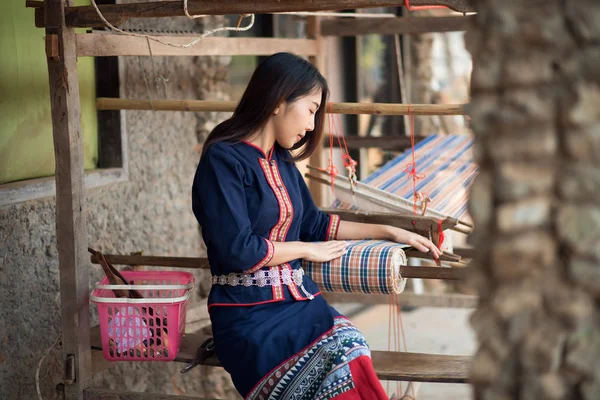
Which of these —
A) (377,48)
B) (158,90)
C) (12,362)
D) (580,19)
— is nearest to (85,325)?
(12,362)

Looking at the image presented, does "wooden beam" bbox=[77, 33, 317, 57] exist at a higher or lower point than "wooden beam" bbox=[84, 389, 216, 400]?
higher

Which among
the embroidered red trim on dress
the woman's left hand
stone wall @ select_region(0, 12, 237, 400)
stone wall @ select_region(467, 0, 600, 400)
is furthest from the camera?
stone wall @ select_region(0, 12, 237, 400)

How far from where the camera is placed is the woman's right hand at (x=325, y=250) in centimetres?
275

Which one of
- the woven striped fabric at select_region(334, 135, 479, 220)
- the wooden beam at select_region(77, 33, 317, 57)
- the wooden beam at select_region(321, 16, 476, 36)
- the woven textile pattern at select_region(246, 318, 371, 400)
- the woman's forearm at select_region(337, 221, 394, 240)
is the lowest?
the woven textile pattern at select_region(246, 318, 371, 400)

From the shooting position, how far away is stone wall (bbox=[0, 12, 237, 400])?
10.1ft

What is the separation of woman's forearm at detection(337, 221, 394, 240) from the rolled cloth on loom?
0.08 meters

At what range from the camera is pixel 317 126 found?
2920 mm

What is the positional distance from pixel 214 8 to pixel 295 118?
45cm

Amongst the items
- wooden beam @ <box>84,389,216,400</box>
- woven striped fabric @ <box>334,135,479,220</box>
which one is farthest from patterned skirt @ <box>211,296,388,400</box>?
woven striped fabric @ <box>334,135,479,220</box>

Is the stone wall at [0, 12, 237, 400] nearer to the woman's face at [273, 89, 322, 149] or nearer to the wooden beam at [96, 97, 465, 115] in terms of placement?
the wooden beam at [96, 97, 465, 115]

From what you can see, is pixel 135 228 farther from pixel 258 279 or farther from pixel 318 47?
pixel 318 47

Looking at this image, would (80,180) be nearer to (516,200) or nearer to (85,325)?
(85,325)

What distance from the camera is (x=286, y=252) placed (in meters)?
2.64

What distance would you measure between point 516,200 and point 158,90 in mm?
3101
